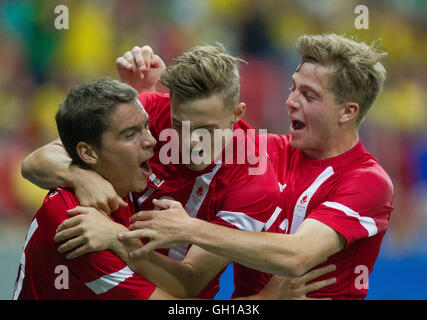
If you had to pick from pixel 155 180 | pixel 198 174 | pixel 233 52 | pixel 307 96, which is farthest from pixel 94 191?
pixel 233 52

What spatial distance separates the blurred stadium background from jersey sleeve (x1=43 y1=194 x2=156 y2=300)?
Result: 12.7 ft

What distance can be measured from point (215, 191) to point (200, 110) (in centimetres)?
48

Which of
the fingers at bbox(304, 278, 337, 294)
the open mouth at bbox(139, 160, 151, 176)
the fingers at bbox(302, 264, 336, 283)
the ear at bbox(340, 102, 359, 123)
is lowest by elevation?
the fingers at bbox(304, 278, 337, 294)

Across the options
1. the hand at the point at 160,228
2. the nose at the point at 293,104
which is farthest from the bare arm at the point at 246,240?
the nose at the point at 293,104

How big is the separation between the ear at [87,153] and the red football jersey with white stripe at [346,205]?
1.11 meters

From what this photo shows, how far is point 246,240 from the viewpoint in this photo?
334 centimetres

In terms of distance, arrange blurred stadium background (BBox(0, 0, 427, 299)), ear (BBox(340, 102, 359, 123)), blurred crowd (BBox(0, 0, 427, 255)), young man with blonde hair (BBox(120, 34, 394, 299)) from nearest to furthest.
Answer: young man with blonde hair (BBox(120, 34, 394, 299)) < ear (BBox(340, 102, 359, 123)) < blurred stadium background (BBox(0, 0, 427, 299)) < blurred crowd (BBox(0, 0, 427, 255))

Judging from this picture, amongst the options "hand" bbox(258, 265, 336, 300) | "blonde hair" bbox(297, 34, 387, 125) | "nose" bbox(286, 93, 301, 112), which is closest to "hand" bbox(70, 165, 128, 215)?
"hand" bbox(258, 265, 336, 300)

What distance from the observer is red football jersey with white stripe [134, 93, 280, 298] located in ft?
11.6

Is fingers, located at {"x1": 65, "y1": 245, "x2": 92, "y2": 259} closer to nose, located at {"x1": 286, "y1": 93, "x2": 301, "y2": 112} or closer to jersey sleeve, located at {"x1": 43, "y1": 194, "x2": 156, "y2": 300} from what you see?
jersey sleeve, located at {"x1": 43, "y1": 194, "x2": 156, "y2": 300}

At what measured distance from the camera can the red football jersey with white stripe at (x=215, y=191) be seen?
3549mm

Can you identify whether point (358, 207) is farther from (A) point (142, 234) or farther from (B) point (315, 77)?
(A) point (142, 234)

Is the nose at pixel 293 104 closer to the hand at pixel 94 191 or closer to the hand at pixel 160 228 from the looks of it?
the hand at pixel 160 228

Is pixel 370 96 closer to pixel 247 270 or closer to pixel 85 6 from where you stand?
pixel 247 270
